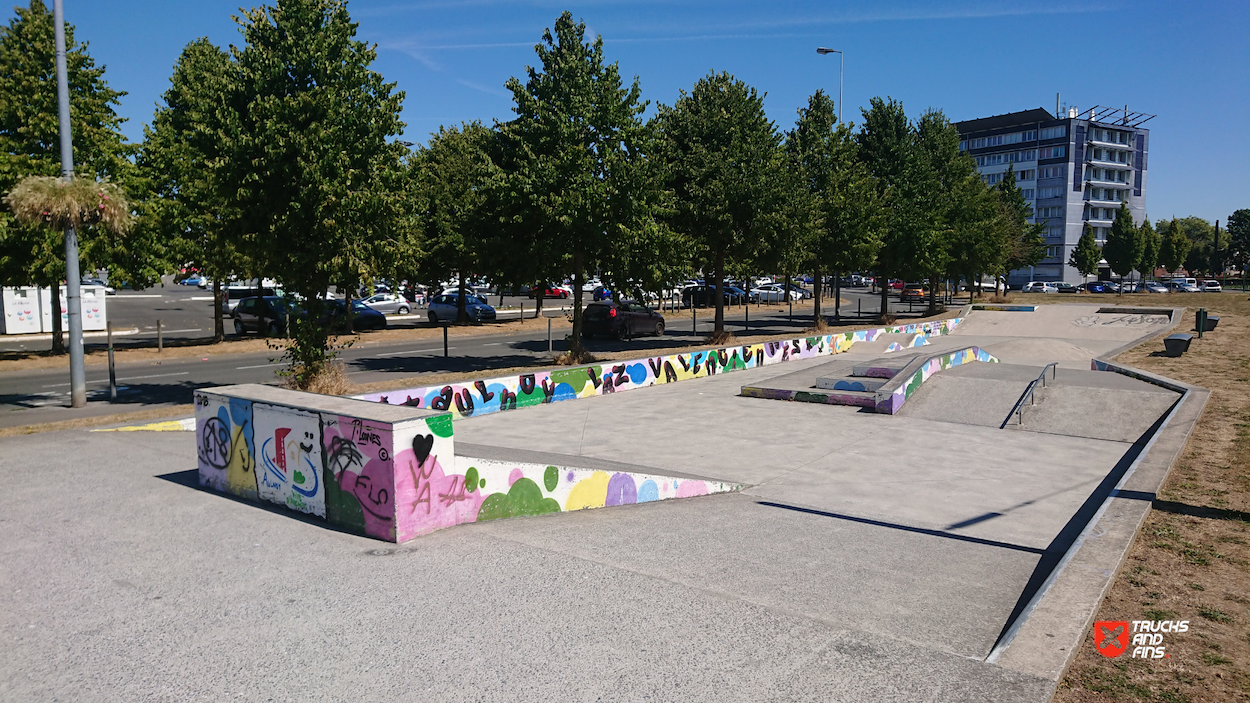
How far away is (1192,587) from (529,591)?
5389 millimetres

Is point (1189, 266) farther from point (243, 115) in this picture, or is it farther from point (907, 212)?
point (243, 115)

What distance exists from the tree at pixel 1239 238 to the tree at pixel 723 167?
115m

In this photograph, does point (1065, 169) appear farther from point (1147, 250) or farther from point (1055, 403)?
point (1055, 403)

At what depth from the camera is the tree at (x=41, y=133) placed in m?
21.8

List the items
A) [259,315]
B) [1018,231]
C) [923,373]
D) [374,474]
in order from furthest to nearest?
1. [1018,231]
2. [259,315]
3. [923,373]
4. [374,474]

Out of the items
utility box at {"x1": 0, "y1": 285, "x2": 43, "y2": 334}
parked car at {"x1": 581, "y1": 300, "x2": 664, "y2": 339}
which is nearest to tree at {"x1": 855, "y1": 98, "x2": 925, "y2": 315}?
parked car at {"x1": 581, "y1": 300, "x2": 664, "y2": 339}

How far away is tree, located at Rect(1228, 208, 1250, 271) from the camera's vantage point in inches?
4496

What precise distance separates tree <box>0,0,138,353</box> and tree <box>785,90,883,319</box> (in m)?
26.4

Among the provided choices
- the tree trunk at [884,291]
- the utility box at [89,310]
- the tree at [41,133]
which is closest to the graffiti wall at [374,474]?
the tree at [41,133]

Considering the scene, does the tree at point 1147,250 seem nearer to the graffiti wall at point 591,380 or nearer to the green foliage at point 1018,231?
the green foliage at point 1018,231

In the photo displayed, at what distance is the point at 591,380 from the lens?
19.0 meters

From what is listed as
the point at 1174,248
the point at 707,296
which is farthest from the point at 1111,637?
the point at 1174,248

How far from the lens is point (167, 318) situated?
45188mm

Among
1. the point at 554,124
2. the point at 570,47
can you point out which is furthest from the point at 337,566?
the point at 570,47
